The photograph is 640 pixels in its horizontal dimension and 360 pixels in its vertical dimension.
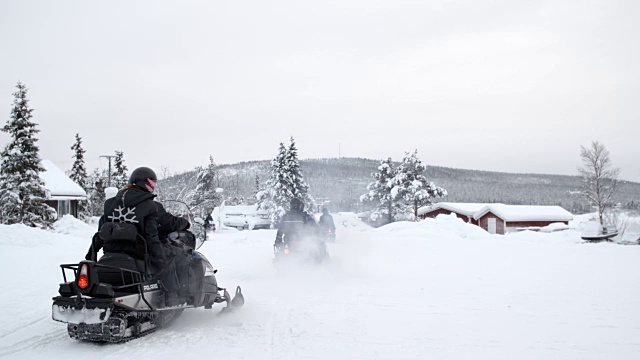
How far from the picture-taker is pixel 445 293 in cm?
881

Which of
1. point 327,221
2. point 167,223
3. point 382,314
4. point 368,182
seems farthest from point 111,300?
point 368,182

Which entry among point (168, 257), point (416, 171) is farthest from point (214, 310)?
point (416, 171)

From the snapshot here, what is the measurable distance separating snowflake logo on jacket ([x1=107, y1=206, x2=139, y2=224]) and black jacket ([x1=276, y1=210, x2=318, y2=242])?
603 centimetres

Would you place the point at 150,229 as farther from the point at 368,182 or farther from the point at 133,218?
the point at 368,182

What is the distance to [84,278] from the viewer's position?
16.8 feet

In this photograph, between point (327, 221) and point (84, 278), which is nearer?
point (84, 278)

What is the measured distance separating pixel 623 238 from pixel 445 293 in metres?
20.1

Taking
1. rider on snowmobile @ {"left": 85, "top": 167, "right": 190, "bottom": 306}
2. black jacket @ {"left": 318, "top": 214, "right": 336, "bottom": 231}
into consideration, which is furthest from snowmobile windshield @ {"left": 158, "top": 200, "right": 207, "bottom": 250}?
black jacket @ {"left": 318, "top": 214, "right": 336, "bottom": 231}

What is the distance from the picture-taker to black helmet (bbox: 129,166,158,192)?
19.0 ft

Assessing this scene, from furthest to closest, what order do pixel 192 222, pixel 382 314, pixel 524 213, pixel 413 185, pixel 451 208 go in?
1. pixel 451 208
2. pixel 524 213
3. pixel 413 185
4. pixel 382 314
5. pixel 192 222

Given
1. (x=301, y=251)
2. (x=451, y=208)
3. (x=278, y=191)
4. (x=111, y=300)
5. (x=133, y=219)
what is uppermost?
(x=278, y=191)

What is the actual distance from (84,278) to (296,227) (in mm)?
6523

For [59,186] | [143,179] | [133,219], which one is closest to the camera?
[133,219]

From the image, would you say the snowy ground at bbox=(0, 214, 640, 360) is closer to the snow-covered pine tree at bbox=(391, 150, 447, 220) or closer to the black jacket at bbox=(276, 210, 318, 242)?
the black jacket at bbox=(276, 210, 318, 242)
